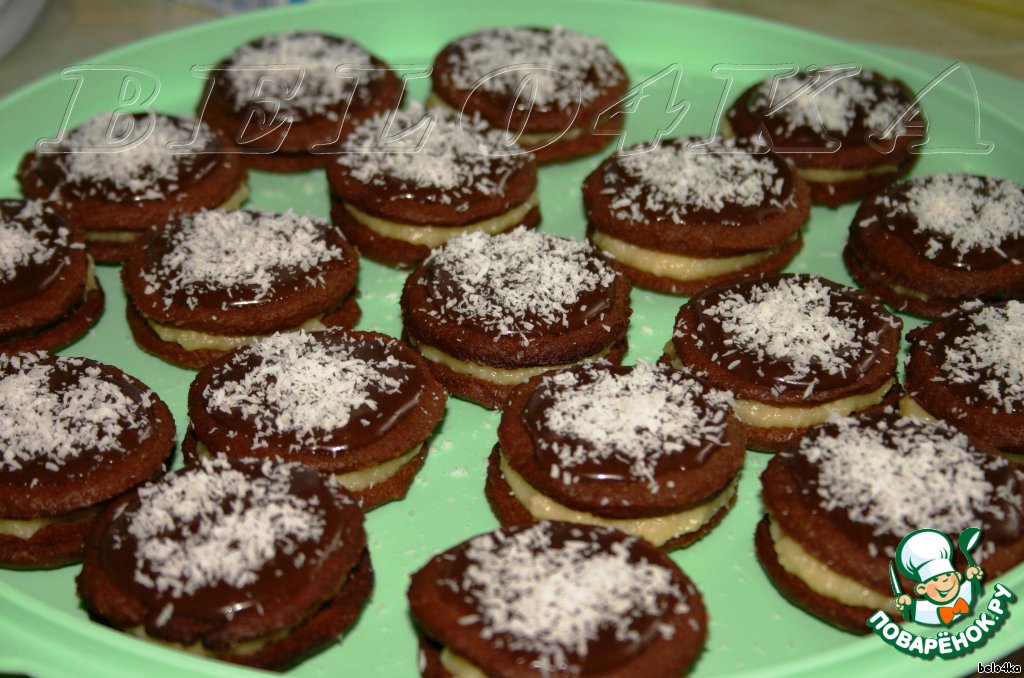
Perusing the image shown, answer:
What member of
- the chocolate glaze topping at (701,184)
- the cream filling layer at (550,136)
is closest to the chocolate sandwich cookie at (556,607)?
the chocolate glaze topping at (701,184)

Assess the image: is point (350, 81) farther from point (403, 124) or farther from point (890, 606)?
point (890, 606)

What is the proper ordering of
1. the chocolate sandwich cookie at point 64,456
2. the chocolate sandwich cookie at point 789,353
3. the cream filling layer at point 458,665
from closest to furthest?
1. the cream filling layer at point 458,665
2. the chocolate sandwich cookie at point 64,456
3. the chocolate sandwich cookie at point 789,353

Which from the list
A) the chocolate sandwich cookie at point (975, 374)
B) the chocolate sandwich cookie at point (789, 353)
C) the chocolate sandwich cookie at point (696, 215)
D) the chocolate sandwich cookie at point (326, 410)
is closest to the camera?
the chocolate sandwich cookie at point (326, 410)

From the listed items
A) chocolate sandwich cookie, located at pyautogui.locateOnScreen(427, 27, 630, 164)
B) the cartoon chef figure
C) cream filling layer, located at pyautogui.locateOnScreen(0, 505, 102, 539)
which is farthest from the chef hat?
chocolate sandwich cookie, located at pyautogui.locateOnScreen(427, 27, 630, 164)

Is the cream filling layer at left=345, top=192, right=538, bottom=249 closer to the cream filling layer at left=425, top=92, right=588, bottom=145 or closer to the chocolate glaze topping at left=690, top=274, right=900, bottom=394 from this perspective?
the cream filling layer at left=425, top=92, right=588, bottom=145

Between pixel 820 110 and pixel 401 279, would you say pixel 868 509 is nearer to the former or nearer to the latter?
pixel 401 279

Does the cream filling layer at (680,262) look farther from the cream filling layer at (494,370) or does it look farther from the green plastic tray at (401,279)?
the cream filling layer at (494,370)
